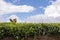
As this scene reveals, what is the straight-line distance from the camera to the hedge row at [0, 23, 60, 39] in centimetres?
886

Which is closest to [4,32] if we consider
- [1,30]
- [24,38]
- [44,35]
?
[1,30]

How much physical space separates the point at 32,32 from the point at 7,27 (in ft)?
3.70

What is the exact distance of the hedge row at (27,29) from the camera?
8.86 m

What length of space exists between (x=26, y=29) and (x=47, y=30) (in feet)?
3.23

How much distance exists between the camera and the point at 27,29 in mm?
8891

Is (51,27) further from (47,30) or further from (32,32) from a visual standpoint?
(32,32)

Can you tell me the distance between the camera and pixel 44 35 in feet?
30.0

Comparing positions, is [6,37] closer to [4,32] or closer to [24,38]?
[4,32]

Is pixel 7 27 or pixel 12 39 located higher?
pixel 7 27

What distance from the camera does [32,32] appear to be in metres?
8.95

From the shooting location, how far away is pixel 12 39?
895 cm

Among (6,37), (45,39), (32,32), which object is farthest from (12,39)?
(45,39)

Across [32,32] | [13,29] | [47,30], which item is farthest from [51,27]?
[13,29]

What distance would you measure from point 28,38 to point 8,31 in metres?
0.95
